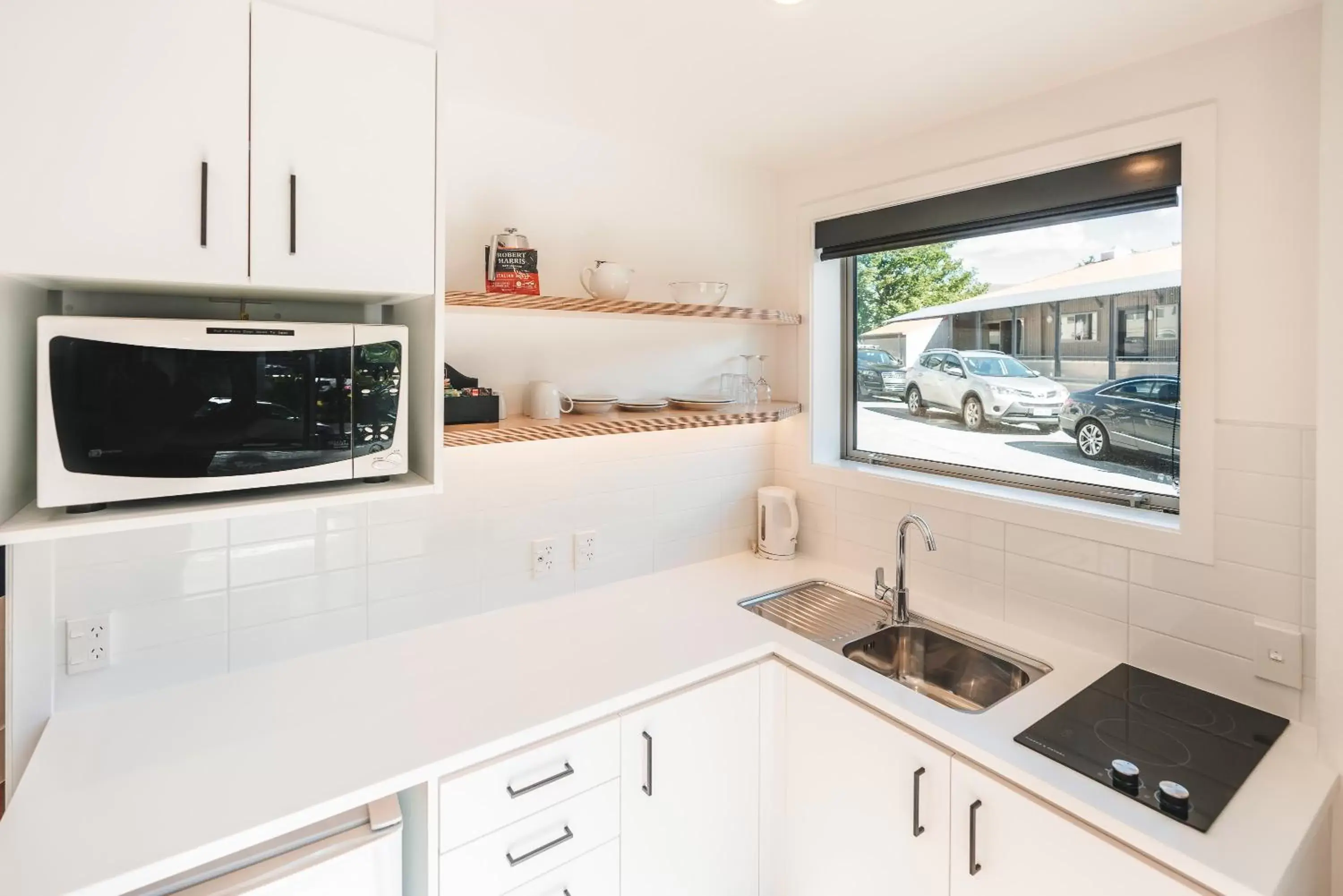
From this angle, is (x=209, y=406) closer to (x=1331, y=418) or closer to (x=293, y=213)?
(x=293, y=213)

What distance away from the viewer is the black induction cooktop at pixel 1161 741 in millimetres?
1156

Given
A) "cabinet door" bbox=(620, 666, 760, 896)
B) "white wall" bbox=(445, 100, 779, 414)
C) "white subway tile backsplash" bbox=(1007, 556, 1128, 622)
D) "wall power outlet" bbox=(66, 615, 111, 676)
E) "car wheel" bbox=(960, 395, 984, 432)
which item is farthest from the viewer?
"car wheel" bbox=(960, 395, 984, 432)

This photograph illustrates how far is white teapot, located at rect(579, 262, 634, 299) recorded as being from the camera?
1.91 meters

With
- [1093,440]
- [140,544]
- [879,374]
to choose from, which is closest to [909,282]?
[879,374]

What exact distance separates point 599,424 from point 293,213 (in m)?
0.85

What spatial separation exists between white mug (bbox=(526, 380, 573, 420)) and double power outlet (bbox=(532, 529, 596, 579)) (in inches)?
15.2

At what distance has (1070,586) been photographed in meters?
1.72

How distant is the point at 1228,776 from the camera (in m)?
1.20

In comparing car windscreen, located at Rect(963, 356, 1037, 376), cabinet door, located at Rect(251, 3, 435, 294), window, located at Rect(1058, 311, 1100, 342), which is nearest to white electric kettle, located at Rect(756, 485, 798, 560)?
car windscreen, located at Rect(963, 356, 1037, 376)

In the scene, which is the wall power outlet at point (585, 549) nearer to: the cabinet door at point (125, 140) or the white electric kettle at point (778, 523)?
the white electric kettle at point (778, 523)

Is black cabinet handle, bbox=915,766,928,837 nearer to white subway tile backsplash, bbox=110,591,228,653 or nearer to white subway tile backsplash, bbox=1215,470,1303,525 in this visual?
white subway tile backsplash, bbox=1215,470,1303,525

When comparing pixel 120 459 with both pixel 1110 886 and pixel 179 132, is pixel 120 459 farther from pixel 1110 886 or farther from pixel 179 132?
pixel 1110 886

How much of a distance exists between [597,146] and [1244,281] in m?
1.66

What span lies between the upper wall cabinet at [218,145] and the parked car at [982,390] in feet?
5.30
